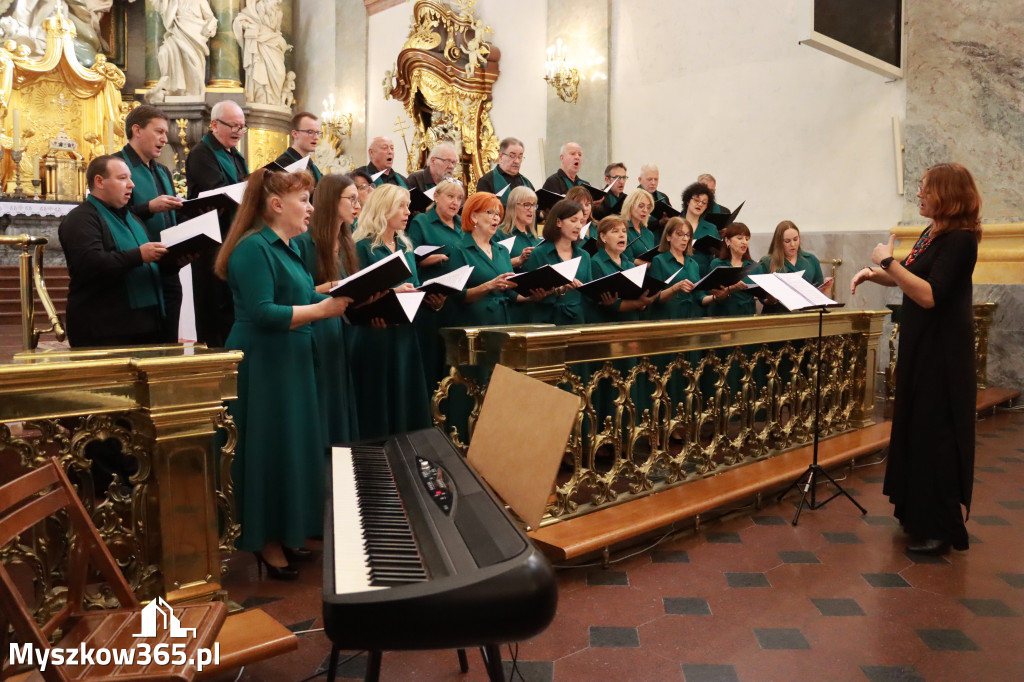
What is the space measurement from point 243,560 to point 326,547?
2.19 metres

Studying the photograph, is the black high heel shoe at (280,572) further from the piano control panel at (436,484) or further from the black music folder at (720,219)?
the black music folder at (720,219)

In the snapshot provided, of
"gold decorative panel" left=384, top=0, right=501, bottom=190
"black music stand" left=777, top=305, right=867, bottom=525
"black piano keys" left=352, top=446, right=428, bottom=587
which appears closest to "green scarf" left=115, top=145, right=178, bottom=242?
"black piano keys" left=352, top=446, right=428, bottom=587

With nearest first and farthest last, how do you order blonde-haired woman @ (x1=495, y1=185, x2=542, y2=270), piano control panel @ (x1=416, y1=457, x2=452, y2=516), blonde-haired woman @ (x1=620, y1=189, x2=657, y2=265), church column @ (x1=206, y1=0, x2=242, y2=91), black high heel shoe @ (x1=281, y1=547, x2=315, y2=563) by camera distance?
piano control panel @ (x1=416, y1=457, x2=452, y2=516) < black high heel shoe @ (x1=281, y1=547, x2=315, y2=563) < blonde-haired woman @ (x1=495, y1=185, x2=542, y2=270) < blonde-haired woman @ (x1=620, y1=189, x2=657, y2=265) < church column @ (x1=206, y1=0, x2=242, y2=91)

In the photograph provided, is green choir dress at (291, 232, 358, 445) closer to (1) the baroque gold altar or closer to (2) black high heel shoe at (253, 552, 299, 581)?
(2) black high heel shoe at (253, 552, 299, 581)

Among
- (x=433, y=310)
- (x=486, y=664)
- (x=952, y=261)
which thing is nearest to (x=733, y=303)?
(x=952, y=261)

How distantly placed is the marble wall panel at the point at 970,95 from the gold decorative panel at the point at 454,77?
5819 mm

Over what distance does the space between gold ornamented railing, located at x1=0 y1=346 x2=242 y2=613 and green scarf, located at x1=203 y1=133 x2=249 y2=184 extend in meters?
2.55

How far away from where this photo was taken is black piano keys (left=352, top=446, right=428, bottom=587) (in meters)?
1.50

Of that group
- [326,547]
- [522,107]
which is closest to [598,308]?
[326,547]

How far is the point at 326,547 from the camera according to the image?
5.39ft

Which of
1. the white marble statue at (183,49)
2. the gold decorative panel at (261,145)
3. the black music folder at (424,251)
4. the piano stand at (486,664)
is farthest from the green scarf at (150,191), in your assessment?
the white marble statue at (183,49)

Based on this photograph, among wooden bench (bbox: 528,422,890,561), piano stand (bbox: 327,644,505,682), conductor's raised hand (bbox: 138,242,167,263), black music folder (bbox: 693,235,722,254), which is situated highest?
black music folder (bbox: 693,235,722,254)

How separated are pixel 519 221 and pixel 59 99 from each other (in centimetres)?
1221

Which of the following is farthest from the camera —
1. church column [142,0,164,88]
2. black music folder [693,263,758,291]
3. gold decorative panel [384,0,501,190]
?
church column [142,0,164,88]
